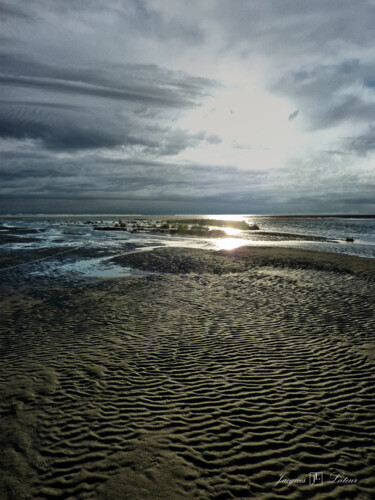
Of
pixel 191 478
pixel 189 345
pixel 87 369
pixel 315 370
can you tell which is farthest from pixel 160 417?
pixel 315 370

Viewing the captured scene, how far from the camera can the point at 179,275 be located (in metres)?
22.4

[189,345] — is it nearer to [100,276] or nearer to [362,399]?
[362,399]

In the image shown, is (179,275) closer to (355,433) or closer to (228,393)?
(228,393)

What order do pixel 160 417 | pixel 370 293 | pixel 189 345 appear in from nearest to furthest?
pixel 160 417 < pixel 189 345 < pixel 370 293

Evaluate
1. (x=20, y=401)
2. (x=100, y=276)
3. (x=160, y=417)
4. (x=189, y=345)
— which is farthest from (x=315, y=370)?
(x=100, y=276)

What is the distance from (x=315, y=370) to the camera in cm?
848

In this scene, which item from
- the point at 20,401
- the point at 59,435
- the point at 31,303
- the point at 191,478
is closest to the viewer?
the point at 191,478

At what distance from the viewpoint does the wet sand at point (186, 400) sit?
498 cm

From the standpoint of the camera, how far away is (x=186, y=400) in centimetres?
707

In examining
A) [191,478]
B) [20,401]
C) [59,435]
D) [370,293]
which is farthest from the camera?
[370,293]

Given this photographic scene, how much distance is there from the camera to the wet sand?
4980 millimetres

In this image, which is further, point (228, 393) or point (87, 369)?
point (87, 369)

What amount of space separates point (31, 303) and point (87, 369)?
833 cm

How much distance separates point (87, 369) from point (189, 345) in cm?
341
